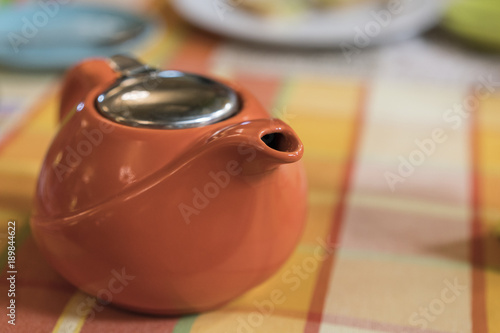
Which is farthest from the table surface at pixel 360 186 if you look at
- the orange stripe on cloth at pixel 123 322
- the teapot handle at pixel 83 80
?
the teapot handle at pixel 83 80

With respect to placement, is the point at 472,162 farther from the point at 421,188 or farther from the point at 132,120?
the point at 132,120

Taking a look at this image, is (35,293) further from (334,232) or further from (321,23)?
(321,23)

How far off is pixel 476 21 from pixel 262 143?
0.87 meters

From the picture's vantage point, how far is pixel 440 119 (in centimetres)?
90

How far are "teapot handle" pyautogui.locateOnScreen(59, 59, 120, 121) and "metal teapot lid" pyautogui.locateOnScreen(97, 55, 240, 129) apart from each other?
0.15 feet

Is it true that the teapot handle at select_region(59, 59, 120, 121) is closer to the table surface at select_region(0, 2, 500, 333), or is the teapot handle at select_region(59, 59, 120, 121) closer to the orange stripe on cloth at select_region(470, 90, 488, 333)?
the table surface at select_region(0, 2, 500, 333)

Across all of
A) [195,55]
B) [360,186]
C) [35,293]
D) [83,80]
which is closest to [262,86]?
[195,55]

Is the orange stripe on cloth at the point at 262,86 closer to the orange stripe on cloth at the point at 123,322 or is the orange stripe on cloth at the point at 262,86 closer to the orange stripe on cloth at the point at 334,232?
the orange stripe on cloth at the point at 334,232

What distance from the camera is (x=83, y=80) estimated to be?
593 mm

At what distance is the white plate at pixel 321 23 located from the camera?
3.59ft

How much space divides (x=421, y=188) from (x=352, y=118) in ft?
0.63

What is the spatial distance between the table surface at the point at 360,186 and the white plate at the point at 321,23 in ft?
0.08

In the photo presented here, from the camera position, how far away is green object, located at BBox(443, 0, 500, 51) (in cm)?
111

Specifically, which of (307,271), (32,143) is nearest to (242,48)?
(32,143)
